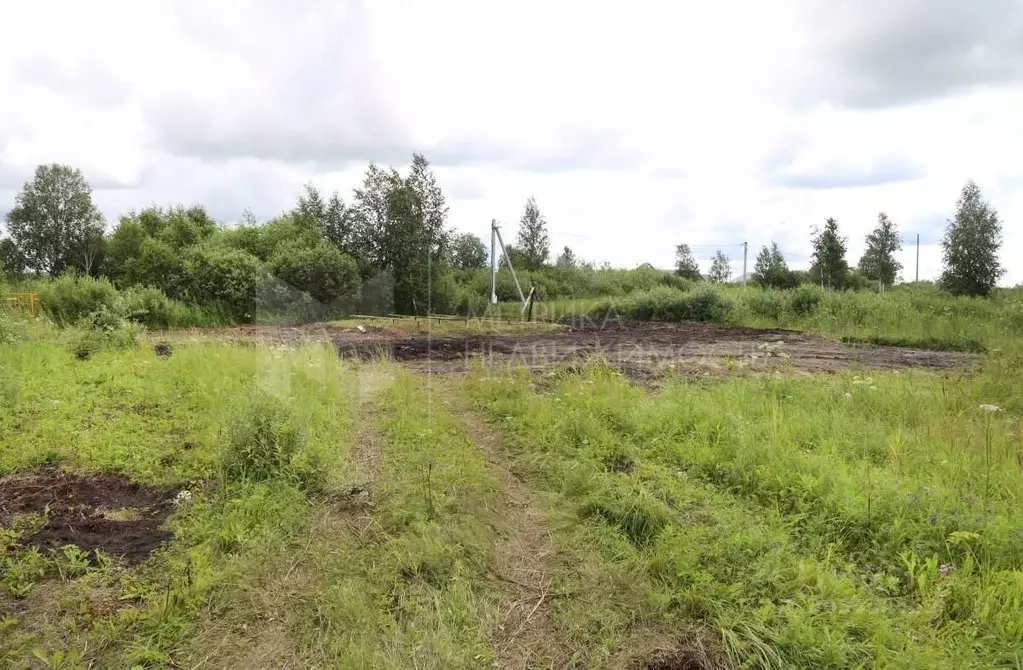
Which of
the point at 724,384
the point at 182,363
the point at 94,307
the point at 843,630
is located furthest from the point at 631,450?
the point at 94,307

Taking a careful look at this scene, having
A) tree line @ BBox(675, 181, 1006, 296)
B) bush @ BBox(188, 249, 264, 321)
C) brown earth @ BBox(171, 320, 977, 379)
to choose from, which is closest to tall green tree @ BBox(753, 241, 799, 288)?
tree line @ BBox(675, 181, 1006, 296)

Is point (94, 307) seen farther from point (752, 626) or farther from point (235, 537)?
point (752, 626)

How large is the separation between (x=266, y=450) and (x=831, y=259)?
25258 mm

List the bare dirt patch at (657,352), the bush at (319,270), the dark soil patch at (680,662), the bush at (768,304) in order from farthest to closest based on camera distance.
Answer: the bush at (768,304), the bush at (319,270), the bare dirt patch at (657,352), the dark soil patch at (680,662)

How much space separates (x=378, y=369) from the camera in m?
7.64

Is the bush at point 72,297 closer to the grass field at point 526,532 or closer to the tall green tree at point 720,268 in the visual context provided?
the grass field at point 526,532

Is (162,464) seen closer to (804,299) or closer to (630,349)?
(630,349)

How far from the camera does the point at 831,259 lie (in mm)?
24078

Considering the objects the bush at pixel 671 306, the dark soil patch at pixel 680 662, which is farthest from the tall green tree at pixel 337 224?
the dark soil patch at pixel 680 662

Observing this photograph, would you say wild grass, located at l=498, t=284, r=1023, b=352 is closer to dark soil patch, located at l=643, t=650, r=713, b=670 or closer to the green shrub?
the green shrub

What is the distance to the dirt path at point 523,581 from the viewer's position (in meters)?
2.51

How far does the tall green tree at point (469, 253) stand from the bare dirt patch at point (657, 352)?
908 centimetres

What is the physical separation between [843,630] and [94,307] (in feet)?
43.5

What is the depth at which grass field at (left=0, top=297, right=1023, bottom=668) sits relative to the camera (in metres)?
2.46
